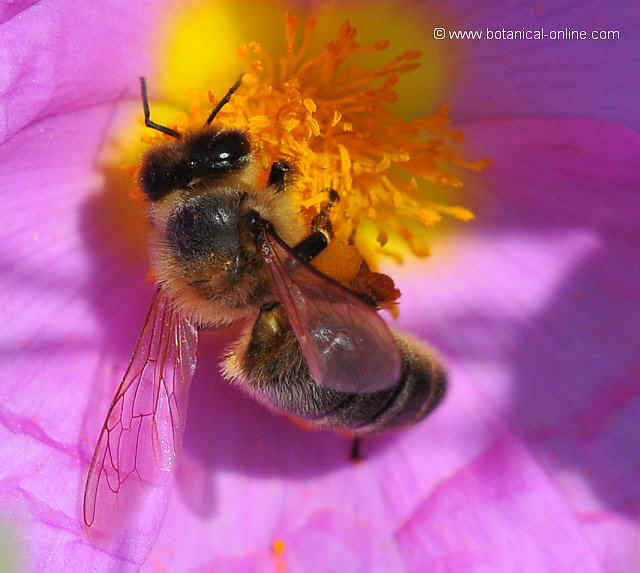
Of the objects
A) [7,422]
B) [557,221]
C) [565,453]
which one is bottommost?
[565,453]

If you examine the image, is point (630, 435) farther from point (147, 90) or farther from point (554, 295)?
point (147, 90)

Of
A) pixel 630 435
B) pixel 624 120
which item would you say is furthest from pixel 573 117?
pixel 630 435

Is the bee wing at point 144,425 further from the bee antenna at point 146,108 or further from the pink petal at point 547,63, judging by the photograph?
the pink petal at point 547,63

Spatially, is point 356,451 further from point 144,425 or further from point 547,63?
point 547,63

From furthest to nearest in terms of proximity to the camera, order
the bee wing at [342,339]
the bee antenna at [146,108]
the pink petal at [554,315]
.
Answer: the pink petal at [554,315]
the bee antenna at [146,108]
the bee wing at [342,339]

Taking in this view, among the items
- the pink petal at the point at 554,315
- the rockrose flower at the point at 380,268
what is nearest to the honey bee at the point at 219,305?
the rockrose flower at the point at 380,268

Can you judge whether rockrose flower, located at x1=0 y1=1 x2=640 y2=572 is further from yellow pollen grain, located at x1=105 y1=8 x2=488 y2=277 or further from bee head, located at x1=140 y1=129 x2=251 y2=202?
bee head, located at x1=140 y1=129 x2=251 y2=202

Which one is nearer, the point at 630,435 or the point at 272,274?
the point at 272,274

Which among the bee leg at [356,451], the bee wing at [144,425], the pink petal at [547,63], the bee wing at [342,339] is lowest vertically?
the bee leg at [356,451]
